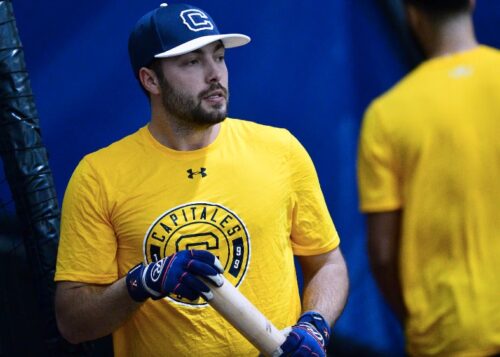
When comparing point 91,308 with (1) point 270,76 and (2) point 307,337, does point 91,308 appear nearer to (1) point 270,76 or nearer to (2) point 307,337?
(2) point 307,337

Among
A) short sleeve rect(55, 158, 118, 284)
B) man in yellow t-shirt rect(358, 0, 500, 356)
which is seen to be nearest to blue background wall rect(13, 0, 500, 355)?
short sleeve rect(55, 158, 118, 284)

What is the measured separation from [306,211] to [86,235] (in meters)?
0.72

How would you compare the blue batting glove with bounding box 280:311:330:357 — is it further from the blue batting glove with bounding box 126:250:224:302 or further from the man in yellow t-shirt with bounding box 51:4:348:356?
the blue batting glove with bounding box 126:250:224:302

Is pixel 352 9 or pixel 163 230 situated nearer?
pixel 163 230

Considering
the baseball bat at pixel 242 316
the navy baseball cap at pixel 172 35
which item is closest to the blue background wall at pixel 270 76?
the navy baseball cap at pixel 172 35

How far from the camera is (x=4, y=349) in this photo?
4.21 metres

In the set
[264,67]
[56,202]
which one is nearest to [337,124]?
[264,67]

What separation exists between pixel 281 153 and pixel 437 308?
1112 mm

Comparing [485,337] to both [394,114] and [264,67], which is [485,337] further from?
[264,67]

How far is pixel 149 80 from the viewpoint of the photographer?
3.51 m

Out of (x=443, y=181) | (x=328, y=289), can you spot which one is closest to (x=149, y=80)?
(x=328, y=289)

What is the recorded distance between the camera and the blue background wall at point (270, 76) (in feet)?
13.5

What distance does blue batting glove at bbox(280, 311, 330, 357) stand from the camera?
306 centimetres

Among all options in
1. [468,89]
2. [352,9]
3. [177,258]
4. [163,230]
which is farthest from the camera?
[352,9]
